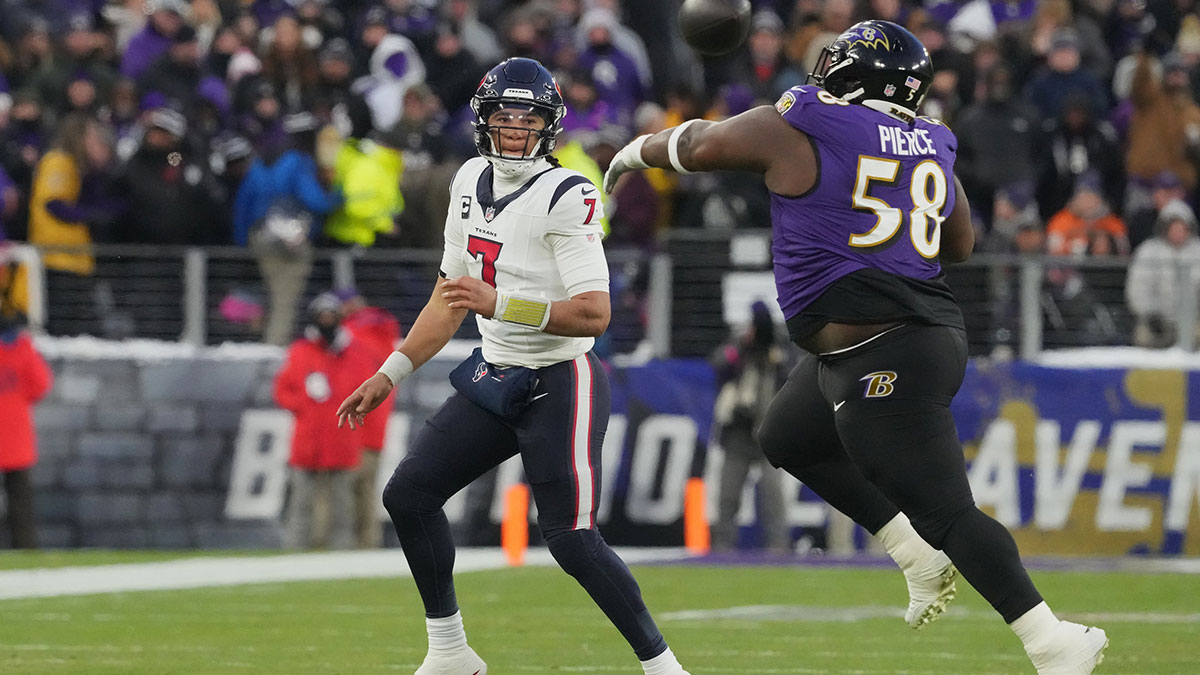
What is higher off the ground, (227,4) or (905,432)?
(227,4)

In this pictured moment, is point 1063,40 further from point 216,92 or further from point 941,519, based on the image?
point 941,519

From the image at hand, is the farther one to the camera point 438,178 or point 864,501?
point 438,178

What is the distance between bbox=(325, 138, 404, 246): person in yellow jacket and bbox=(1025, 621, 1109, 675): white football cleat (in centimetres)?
869

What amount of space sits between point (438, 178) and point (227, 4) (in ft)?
11.7

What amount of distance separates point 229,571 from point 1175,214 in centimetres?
643

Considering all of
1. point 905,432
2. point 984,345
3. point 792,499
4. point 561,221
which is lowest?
point 792,499

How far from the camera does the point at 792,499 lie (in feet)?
46.3

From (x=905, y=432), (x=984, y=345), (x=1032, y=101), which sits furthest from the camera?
(x=1032, y=101)

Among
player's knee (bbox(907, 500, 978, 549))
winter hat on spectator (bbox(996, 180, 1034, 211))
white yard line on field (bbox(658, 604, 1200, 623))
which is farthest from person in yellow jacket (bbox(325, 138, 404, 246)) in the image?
player's knee (bbox(907, 500, 978, 549))

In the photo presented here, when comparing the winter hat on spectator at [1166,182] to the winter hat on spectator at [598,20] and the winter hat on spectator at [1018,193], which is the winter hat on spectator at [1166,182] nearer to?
the winter hat on spectator at [1018,193]

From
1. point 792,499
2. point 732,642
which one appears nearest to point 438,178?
point 792,499

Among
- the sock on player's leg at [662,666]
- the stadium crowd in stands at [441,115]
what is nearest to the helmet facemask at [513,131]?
the sock on player's leg at [662,666]

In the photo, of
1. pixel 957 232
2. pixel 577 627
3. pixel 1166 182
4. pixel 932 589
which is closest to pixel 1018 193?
pixel 1166 182

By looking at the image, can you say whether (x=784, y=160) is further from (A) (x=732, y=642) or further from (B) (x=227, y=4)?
(B) (x=227, y=4)
